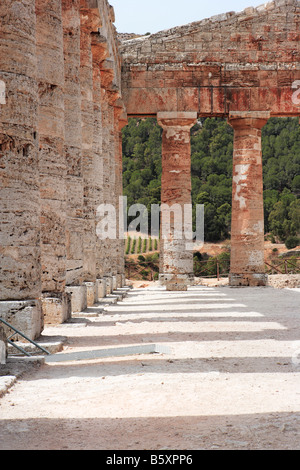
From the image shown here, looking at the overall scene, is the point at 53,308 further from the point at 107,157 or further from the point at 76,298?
the point at 107,157

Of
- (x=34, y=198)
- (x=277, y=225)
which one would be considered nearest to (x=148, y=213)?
(x=277, y=225)

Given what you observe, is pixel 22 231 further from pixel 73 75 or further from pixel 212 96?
pixel 212 96

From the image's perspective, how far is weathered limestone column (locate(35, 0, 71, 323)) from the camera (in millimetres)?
10008

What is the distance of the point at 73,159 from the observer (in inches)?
484

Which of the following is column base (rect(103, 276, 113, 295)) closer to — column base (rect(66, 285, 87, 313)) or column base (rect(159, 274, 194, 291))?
column base (rect(159, 274, 194, 291))

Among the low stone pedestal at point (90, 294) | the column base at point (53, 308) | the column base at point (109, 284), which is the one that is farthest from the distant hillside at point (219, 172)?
the column base at point (53, 308)

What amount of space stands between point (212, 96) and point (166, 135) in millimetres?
2109

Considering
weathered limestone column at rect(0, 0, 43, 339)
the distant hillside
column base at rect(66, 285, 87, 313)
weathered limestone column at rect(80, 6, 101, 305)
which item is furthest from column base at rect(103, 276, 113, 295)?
the distant hillside

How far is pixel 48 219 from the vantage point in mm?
10141

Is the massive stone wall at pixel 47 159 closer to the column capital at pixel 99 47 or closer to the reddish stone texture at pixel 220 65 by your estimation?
the column capital at pixel 99 47

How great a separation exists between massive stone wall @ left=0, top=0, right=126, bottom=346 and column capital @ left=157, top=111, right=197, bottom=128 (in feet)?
16.5

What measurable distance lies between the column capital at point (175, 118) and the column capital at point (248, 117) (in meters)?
1.46

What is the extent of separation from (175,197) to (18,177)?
14020mm

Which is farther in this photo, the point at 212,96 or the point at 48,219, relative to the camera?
the point at 212,96
